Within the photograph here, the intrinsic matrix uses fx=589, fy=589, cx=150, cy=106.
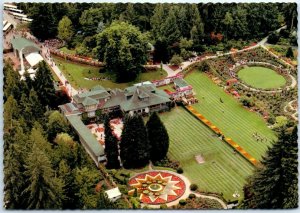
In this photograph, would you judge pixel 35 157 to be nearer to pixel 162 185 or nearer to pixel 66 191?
pixel 66 191

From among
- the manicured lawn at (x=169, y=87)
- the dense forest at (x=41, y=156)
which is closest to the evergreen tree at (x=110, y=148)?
the dense forest at (x=41, y=156)

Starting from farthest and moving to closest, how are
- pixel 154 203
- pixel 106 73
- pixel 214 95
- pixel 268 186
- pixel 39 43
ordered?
pixel 39 43 < pixel 106 73 < pixel 214 95 < pixel 154 203 < pixel 268 186

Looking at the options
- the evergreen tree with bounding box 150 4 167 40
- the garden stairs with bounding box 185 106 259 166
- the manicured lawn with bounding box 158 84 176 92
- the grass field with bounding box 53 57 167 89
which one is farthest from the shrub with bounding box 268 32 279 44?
the garden stairs with bounding box 185 106 259 166

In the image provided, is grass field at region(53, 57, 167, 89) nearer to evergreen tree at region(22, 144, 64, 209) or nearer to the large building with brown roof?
the large building with brown roof

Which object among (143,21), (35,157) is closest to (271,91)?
(143,21)

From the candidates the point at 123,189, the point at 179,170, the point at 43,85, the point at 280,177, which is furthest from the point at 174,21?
the point at 280,177
